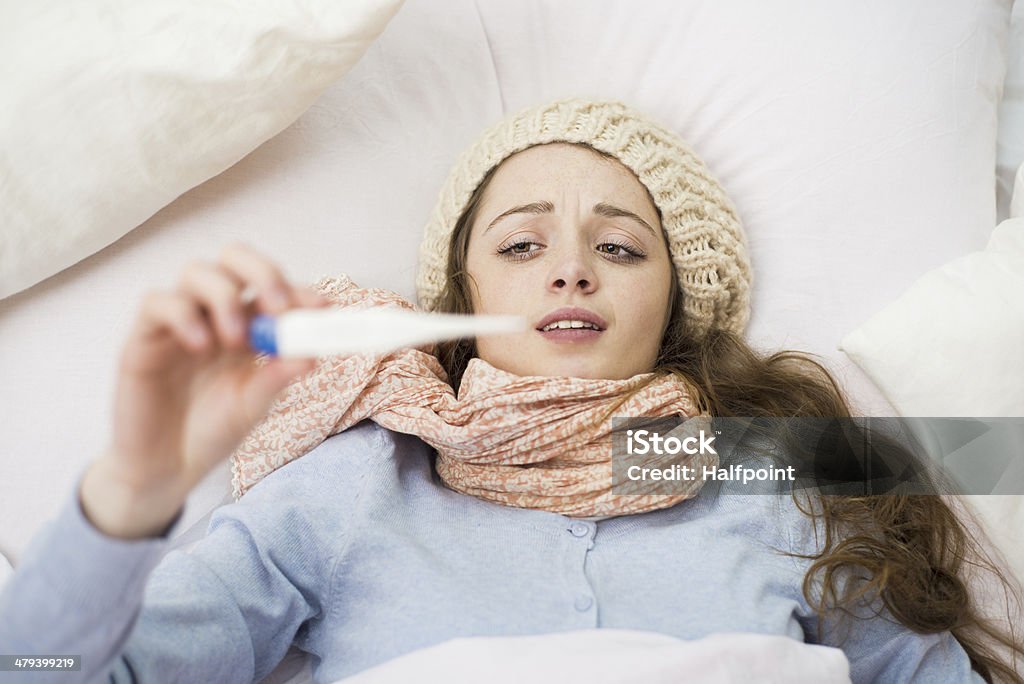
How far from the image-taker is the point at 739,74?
4.94 ft

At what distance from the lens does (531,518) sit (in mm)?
1102

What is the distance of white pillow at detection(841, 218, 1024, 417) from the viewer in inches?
46.6

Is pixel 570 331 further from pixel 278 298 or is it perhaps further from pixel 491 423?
pixel 278 298

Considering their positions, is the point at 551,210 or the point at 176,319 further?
the point at 551,210

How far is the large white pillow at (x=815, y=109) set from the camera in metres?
1.40

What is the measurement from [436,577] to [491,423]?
0.65 feet

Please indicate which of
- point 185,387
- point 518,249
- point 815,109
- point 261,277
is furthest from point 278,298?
point 815,109

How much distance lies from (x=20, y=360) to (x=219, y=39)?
543 millimetres

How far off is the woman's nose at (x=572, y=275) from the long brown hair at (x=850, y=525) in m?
0.21

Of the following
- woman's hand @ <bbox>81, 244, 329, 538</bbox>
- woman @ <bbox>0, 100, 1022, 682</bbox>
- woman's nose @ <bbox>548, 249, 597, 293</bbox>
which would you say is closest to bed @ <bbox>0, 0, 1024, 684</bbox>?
woman @ <bbox>0, 100, 1022, 682</bbox>

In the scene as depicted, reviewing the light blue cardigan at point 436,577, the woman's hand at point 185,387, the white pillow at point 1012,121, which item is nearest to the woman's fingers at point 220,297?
the woman's hand at point 185,387

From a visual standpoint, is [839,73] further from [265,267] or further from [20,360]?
[20,360]

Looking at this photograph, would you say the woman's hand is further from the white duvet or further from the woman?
the white duvet

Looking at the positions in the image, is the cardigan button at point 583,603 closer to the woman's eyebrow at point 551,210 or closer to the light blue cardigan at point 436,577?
the light blue cardigan at point 436,577
